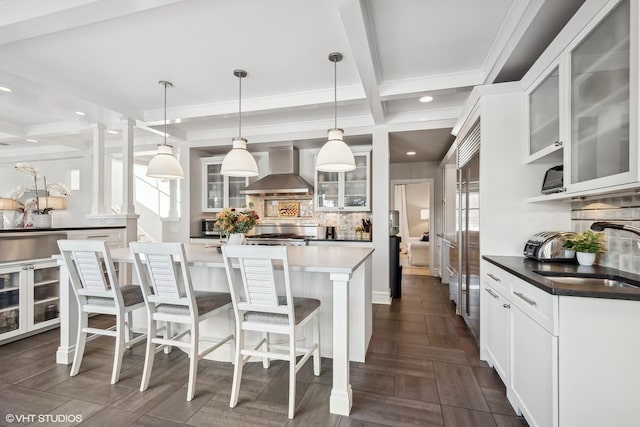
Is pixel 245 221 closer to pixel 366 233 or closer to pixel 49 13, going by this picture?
pixel 49 13

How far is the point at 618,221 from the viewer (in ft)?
5.96

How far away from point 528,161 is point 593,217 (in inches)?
21.6

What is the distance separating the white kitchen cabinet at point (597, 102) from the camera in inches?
49.8

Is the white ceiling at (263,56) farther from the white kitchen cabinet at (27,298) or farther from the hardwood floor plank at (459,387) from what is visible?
the hardwood floor plank at (459,387)

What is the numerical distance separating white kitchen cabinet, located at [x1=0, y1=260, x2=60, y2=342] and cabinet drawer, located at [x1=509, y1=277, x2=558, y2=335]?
4176mm

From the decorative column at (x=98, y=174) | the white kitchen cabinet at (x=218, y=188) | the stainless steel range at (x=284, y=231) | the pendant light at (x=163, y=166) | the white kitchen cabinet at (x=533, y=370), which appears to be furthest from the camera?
the white kitchen cabinet at (x=218, y=188)

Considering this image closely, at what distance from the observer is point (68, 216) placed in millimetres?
6203

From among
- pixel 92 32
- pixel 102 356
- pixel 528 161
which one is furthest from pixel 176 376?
pixel 528 161

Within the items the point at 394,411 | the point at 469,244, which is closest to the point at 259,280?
the point at 394,411

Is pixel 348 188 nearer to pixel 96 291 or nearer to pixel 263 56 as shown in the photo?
pixel 263 56

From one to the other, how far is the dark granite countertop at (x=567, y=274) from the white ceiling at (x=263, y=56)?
1543mm

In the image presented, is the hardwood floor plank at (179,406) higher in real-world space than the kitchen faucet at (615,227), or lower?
lower

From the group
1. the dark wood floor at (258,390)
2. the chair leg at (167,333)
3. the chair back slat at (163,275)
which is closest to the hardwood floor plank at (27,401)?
the dark wood floor at (258,390)

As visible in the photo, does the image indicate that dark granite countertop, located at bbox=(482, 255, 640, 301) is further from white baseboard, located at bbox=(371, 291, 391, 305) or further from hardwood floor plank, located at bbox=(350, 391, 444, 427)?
white baseboard, located at bbox=(371, 291, 391, 305)
